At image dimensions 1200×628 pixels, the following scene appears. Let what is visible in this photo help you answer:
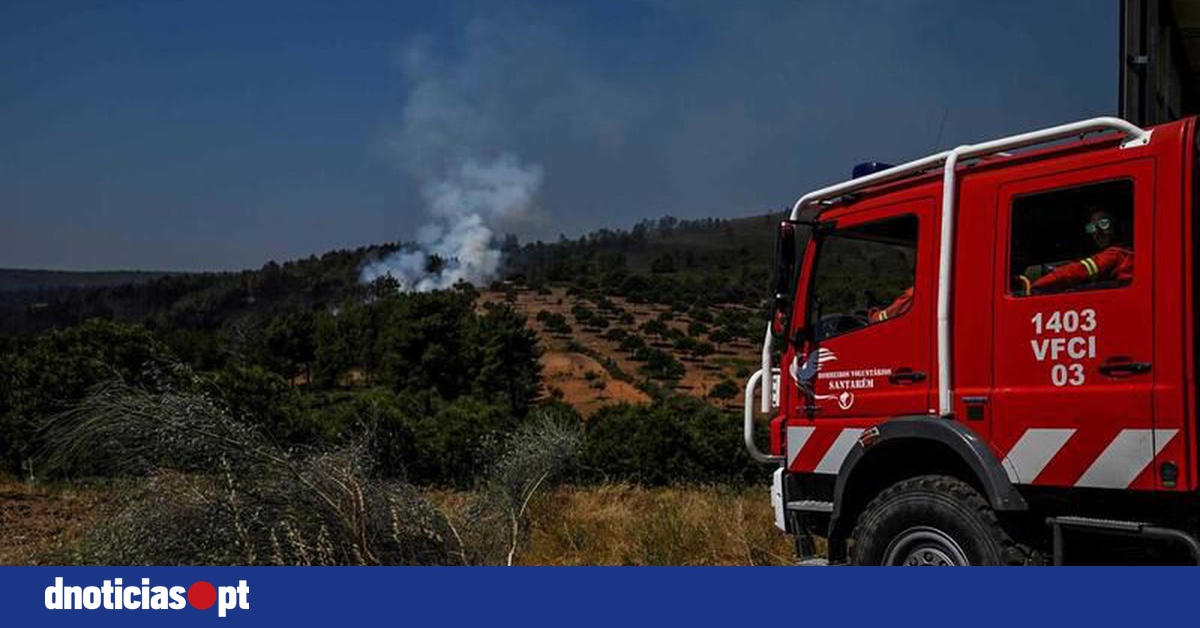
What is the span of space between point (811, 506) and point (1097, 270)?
2.28 meters

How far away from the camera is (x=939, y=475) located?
5945 millimetres

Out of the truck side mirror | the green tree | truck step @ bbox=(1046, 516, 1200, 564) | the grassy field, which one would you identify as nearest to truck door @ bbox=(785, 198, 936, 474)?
the truck side mirror

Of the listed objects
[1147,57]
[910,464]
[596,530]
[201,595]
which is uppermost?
[1147,57]

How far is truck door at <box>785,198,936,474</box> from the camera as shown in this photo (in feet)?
20.2

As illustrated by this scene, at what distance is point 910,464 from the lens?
625 cm

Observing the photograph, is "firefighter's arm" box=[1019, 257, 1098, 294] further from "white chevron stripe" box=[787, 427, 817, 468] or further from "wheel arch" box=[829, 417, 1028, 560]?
"white chevron stripe" box=[787, 427, 817, 468]

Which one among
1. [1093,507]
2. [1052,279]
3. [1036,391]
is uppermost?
Result: [1052,279]

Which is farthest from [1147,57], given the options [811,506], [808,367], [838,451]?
[811,506]

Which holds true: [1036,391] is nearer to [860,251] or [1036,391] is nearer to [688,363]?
[860,251]

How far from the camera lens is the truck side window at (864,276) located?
642 cm

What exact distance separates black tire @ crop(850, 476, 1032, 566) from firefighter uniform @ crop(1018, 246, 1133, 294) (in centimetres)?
108

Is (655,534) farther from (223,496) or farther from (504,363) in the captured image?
(504,363)

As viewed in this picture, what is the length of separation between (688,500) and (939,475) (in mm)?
6719

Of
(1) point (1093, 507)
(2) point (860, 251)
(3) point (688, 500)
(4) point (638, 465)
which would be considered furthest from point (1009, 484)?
(4) point (638, 465)
